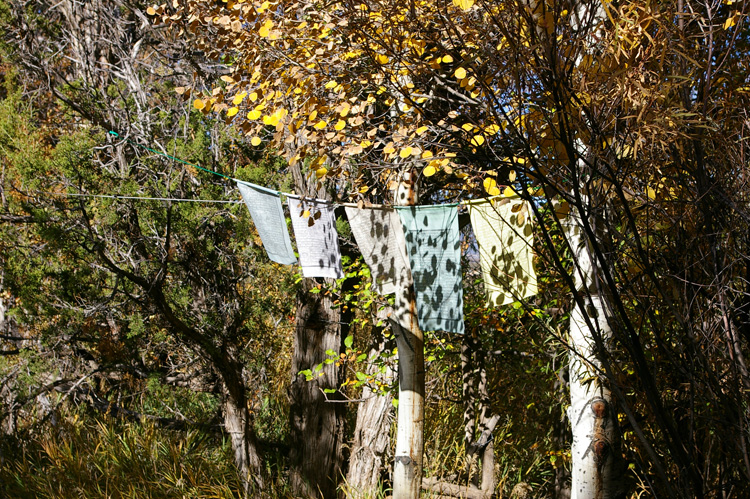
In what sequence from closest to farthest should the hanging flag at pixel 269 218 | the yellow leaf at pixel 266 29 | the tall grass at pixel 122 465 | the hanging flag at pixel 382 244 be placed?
the yellow leaf at pixel 266 29, the hanging flag at pixel 382 244, the hanging flag at pixel 269 218, the tall grass at pixel 122 465

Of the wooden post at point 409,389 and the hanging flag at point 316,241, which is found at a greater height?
the hanging flag at point 316,241

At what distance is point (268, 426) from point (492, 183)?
4558mm

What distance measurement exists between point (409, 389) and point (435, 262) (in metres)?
0.89

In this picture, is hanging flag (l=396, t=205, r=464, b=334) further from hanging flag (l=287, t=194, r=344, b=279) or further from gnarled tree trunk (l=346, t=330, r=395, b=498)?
gnarled tree trunk (l=346, t=330, r=395, b=498)

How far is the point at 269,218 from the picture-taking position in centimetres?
414

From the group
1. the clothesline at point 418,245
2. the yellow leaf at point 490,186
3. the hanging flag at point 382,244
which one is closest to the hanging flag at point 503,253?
the clothesline at point 418,245

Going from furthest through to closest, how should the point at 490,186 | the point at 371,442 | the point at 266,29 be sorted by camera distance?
the point at 371,442, the point at 266,29, the point at 490,186

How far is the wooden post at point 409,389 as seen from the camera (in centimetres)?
412

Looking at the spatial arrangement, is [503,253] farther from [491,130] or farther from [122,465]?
[122,465]

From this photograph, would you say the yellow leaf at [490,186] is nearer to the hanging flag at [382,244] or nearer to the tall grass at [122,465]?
the hanging flag at [382,244]

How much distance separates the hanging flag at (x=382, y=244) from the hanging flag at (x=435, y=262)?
0.12 m

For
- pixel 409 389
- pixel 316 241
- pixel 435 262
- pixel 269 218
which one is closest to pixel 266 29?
pixel 269 218

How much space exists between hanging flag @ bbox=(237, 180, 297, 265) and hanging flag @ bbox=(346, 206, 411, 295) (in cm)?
51

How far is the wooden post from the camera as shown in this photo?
4117 millimetres
